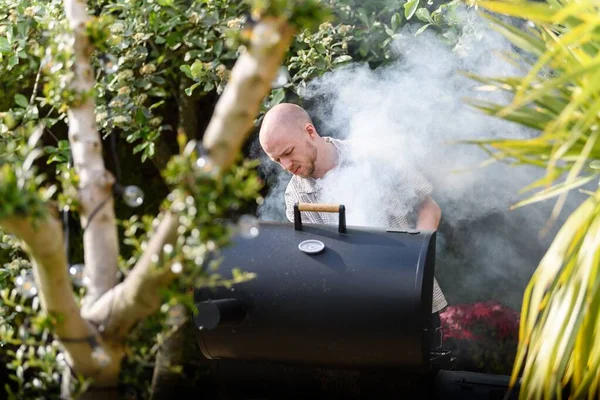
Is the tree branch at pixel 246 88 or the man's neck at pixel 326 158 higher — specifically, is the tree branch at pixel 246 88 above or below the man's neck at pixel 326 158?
above

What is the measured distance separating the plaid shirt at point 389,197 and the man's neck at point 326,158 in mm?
20

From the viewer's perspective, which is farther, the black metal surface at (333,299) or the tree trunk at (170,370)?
the tree trunk at (170,370)

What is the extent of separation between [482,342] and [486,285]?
73 cm

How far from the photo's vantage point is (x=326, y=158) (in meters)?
3.34

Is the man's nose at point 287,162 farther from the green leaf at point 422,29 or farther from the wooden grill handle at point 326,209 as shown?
the green leaf at point 422,29

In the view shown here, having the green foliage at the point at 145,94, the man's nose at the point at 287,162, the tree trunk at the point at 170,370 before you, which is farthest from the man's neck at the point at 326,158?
the tree trunk at the point at 170,370

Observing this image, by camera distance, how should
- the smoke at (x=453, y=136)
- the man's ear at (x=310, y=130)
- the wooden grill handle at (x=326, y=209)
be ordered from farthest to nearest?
the smoke at (x=453, y=136) → the man's ear at (x=310, y=130) → the wooden grill handle at (x=326, y=209)

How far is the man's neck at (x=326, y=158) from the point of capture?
3324mm

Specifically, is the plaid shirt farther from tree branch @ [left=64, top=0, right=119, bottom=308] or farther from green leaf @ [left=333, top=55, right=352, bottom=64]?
tree branch @ [left=64, top=0, right=119, bottom=308]

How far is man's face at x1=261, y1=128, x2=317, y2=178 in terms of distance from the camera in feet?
10.6

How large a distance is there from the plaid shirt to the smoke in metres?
0.37

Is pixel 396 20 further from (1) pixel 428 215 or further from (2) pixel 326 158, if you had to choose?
(1) pixel 428 215

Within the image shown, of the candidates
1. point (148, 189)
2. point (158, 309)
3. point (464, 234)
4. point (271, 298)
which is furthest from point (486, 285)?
point (158, 309)

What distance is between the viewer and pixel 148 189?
4.64 m
